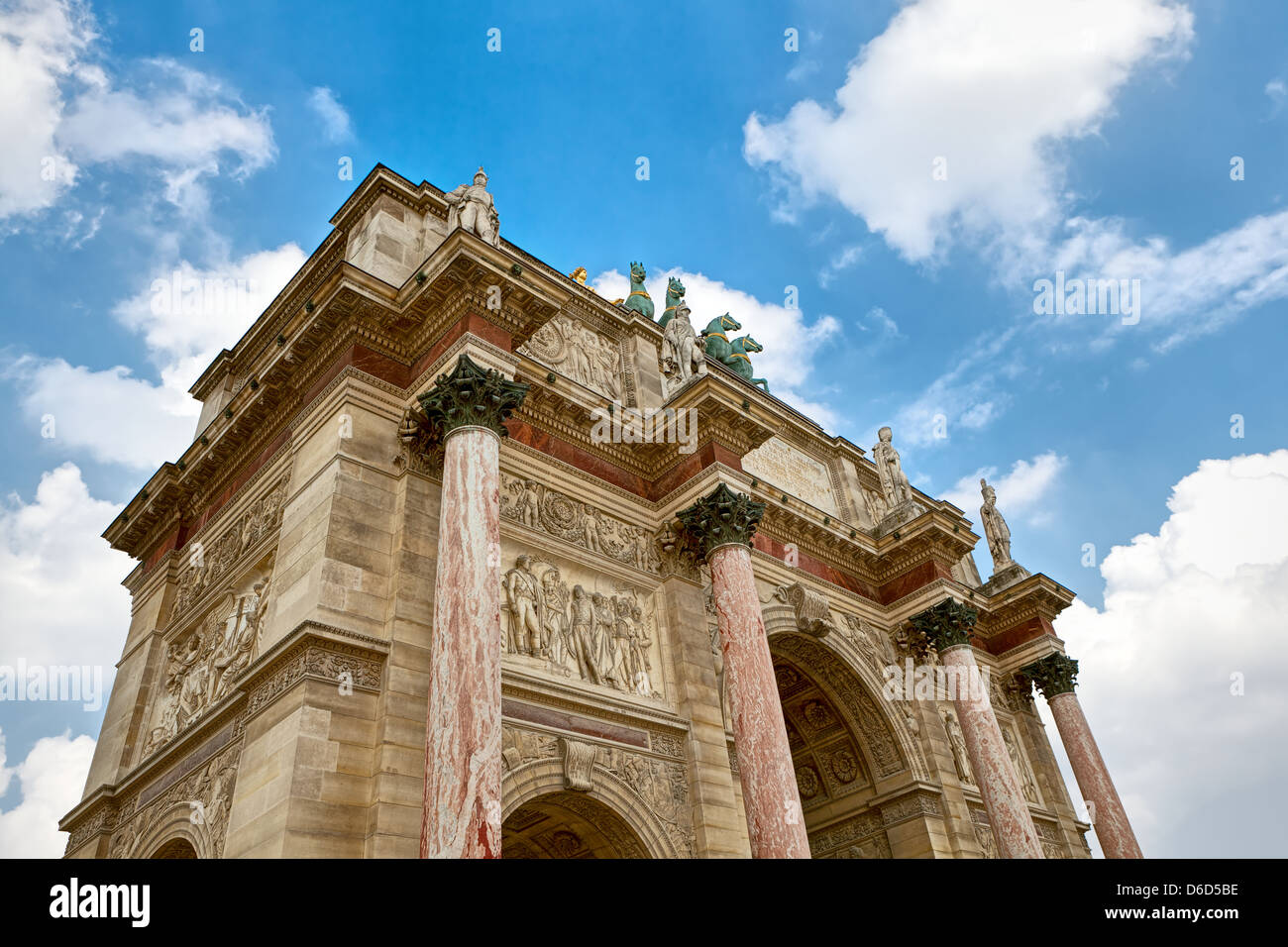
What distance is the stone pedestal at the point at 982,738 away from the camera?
47.8 feet

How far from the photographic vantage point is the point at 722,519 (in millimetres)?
12914

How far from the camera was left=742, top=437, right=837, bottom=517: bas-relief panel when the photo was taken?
61.5 feet

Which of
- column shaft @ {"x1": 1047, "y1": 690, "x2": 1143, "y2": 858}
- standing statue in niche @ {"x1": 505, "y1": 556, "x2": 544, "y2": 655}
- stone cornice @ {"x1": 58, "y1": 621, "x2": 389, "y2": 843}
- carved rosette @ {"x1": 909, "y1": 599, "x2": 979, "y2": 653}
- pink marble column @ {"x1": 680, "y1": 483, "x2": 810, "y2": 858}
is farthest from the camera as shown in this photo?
column shaft @ {"x1": 1047, "y1": 690, "x2": 1143, "y2": 858}

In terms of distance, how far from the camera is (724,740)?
40.0ft

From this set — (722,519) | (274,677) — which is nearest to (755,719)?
(722,519)

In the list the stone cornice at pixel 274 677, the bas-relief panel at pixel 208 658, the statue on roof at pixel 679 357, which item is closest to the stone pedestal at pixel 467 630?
the stone cornice at pixel 274 677

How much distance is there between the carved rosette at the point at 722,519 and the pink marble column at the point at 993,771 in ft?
20.1

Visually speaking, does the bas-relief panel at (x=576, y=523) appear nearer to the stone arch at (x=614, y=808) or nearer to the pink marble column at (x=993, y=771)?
the stone arch at (x=614, y=808)

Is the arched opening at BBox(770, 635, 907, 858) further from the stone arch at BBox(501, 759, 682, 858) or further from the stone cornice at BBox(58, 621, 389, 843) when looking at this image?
the stone cornice at BBox(58, 621, 389, 843)

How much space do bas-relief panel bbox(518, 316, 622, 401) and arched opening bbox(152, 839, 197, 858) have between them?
27.6ft

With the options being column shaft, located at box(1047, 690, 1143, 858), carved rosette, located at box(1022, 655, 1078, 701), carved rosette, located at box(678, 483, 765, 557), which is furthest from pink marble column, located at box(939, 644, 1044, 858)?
carved rosette, located at box(678, 483, 765, 557)
